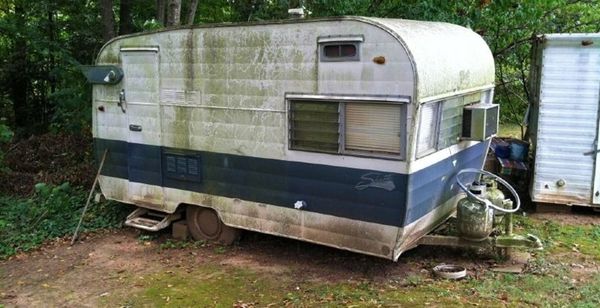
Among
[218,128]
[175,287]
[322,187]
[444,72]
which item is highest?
[444,72]

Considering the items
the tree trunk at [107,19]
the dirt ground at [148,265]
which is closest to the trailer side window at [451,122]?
the dirt ground at [148,265]

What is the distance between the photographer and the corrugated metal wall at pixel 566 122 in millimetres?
7836

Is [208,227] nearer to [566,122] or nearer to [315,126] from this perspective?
[315,126]

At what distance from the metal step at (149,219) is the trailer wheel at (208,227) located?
0.94 feet

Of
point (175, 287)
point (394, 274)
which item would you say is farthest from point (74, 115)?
point (394, 274)

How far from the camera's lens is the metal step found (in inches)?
296

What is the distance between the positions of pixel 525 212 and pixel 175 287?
521 centimetres

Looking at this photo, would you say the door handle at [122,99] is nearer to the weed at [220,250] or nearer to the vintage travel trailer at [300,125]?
the vintage travel trailer at [300,125]

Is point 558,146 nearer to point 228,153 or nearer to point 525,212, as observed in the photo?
point 525,212

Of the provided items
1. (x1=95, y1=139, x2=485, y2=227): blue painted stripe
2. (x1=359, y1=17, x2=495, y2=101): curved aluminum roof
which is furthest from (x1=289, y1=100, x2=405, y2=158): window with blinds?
(x1=359, y1=17, x2=495, y2=101): curved aluminum roof

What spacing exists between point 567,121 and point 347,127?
3.90 meters

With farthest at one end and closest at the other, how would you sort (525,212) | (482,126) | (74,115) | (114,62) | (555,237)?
(74,115), (525,212), (114,62), (555,237), (482,126)

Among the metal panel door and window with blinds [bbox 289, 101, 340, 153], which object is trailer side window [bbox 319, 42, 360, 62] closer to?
window with blinds [bbox 289, 101, 340, 153]

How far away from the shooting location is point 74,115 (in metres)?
11.2
